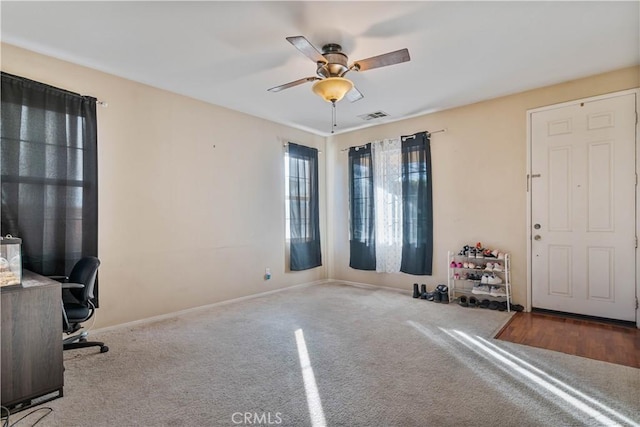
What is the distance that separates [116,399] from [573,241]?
15.1 feet

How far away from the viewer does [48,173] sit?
3.01 m

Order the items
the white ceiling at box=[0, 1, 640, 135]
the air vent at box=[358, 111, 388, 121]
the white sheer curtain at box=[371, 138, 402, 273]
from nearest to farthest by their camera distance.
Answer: the white ceiling at box=[0, 1, 640, 135] → the air vent at box=[358, 111, 388, 121] → the white sheer curtain at box=[371, 138, 402, 273]

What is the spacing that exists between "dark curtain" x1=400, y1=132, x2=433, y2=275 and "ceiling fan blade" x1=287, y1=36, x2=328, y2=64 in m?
2.60

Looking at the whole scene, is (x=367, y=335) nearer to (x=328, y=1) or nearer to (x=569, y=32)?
(x=328, y=1)

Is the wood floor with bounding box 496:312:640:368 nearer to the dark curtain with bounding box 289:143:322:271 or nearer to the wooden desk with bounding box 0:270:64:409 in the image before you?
the dark curtain with bounding box 289:143:322:271

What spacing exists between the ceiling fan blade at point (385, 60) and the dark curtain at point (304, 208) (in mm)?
2780

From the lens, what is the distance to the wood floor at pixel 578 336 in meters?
2.74

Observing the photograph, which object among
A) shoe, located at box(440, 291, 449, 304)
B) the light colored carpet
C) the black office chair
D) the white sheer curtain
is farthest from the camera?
the white sheer curtain

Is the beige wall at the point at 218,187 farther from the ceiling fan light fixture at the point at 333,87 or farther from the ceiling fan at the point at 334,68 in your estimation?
the ceiling fan light fixture at the point at 333,87

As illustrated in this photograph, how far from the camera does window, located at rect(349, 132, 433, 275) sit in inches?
192

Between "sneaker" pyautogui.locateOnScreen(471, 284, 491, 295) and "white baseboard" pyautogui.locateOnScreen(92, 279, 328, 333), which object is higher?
"sneaker" pyautogui.locateOnScreen(471, 284, 491, 295)

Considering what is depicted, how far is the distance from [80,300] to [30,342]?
71cm

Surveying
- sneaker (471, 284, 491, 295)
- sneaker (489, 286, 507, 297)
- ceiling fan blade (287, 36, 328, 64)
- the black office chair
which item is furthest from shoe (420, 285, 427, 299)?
the black office chair

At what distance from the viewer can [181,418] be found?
192 cm
